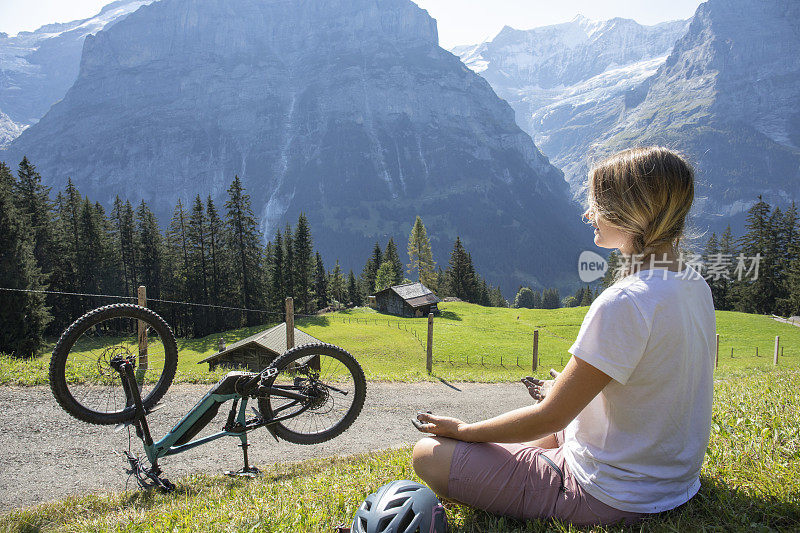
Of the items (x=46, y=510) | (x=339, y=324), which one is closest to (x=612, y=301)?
(x=46, y=510)

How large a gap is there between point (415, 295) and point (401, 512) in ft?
182

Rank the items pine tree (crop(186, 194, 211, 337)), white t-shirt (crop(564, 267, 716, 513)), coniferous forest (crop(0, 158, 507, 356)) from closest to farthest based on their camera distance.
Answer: white t-shirt (crop(564, 267, 716, 513)) → coniferous forest (crop(0, 158, 507, 356)) → pine tree (crop(186, 194, 211, 337))

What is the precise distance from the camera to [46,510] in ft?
14.0

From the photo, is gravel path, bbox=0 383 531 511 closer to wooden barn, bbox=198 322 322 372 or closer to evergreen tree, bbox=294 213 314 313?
wooden barn, bbox=198 322 322 372

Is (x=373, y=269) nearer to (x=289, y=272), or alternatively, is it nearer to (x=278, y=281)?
(x=289, y=272)

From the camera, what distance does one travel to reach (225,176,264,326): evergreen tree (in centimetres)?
5616

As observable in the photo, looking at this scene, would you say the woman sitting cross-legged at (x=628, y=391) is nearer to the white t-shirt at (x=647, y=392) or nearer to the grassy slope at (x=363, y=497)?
the white t-shirt at (x=647, y=392)

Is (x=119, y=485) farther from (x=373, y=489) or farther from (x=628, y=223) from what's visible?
(x=628, y=223)

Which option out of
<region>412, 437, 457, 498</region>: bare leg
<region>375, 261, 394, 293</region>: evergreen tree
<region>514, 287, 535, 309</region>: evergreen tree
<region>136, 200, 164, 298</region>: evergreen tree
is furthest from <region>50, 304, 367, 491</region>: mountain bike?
<region>514, 287, 535, 309</region>: evergreen tree

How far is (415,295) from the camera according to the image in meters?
57.8

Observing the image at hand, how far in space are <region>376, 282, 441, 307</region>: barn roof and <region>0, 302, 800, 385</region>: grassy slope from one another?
3.00 meters

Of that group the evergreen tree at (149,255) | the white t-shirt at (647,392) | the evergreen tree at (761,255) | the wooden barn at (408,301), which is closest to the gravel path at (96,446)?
the white t-shirt at (647,392)

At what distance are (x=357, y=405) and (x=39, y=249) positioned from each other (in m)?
59.8

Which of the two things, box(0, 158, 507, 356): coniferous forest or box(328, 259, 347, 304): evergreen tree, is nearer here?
box(0, 158, 507, 356): coniferous forest
